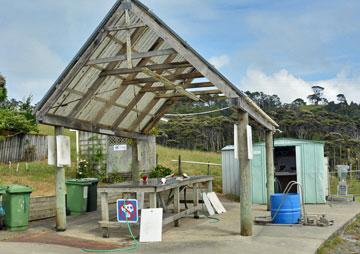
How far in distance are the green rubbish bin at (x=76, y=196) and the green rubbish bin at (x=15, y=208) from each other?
2742 mm

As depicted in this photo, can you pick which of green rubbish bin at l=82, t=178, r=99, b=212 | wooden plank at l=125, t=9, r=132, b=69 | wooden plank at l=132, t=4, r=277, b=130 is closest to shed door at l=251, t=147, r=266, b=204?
green rubbish bin at l=82, t=178, r=99, b=212

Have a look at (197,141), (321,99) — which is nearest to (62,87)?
(197,141)

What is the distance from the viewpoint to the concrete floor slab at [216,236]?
294 inches

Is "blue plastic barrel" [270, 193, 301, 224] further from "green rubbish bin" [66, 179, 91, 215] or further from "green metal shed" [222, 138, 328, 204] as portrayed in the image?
"green rubbish bin" [66, 179, 91, 215]

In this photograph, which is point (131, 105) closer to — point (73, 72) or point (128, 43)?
point (73, 72)

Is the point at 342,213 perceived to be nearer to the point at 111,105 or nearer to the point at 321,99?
the point at 111,105

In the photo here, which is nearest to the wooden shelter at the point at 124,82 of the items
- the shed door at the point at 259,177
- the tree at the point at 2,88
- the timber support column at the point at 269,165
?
the timber support column at the point at 269,165

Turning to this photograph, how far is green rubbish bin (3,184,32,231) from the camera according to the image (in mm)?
9648

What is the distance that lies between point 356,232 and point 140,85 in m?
6.64

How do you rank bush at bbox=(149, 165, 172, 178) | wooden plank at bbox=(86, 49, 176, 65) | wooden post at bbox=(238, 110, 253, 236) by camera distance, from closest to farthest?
1. wooden post at bbox=(238, 110, 253, 236)
2. wooden plank at bbox=(86, 49, 176, 65)
3. bush at bbox=(149, 165, 172, 178)

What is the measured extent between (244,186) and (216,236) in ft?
3.84

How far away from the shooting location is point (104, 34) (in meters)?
9.22

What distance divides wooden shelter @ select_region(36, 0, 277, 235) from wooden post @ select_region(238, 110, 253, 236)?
0.07ft

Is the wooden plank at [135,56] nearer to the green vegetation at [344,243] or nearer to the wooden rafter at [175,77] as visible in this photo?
the wooden rafter at [175,77]
